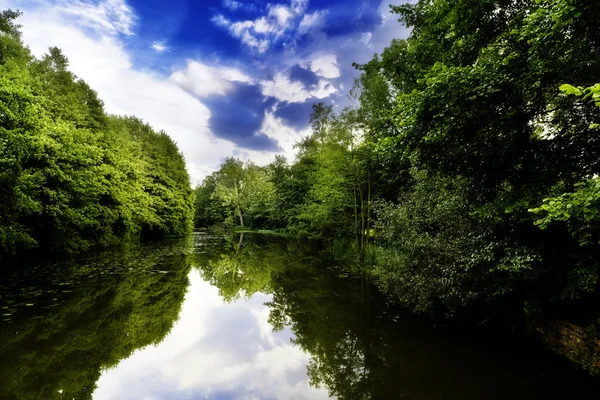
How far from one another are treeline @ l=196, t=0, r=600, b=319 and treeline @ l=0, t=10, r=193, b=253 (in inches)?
580

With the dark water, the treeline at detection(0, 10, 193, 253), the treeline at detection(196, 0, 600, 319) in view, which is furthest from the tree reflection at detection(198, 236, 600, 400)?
the treeline at detection(0, 10, 193, 253)

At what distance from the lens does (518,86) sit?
5.85m

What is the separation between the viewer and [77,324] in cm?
775

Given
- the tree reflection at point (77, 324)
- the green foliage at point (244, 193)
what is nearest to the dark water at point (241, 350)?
the tree reflection at point (77, 324)

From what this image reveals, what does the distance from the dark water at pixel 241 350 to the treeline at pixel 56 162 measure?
4.38 m

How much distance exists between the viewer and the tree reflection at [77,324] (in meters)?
5.17

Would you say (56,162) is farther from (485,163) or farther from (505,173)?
(505,173)

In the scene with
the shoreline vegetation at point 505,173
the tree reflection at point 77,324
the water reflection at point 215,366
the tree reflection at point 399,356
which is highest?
the shoreline vegetation at point 505,173

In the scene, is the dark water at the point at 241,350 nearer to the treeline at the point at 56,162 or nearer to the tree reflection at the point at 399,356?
the tree reflection at the point at 399,356

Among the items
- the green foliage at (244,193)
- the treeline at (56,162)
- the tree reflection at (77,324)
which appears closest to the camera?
the tree reflection at (77,324)

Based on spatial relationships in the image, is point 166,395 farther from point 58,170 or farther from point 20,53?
point 20,53

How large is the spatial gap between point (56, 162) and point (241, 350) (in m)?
15.6

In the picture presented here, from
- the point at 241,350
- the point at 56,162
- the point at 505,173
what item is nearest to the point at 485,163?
the point at 505,173

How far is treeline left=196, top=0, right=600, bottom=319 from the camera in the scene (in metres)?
5.54
